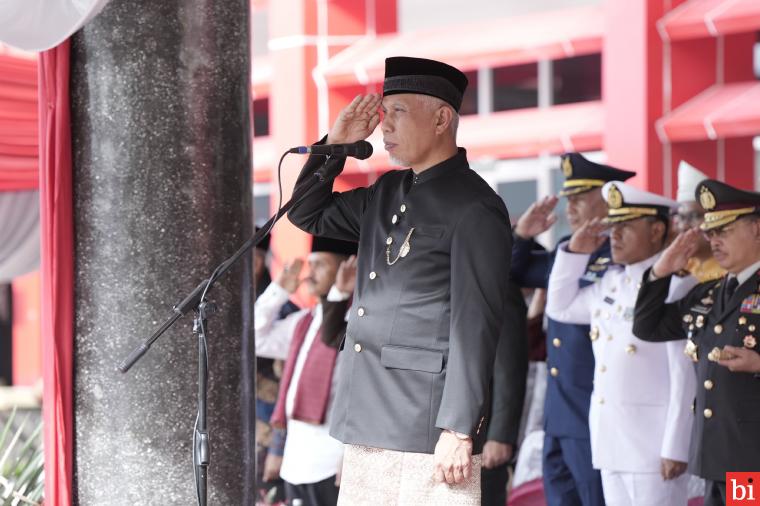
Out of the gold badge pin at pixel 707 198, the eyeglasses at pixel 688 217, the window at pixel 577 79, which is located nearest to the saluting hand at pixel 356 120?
the gold badge pin at pixel 707 198

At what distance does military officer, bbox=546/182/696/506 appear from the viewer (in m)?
4.32

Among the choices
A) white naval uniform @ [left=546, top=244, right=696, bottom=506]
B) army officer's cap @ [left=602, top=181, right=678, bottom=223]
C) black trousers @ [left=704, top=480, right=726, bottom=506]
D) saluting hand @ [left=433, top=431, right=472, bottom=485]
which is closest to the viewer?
saluting hand @ [left=433, top=431, right=472, bottom=485]

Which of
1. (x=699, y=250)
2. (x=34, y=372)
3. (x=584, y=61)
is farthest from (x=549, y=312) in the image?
(x=34, y=372)

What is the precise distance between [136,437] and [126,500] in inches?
6.6

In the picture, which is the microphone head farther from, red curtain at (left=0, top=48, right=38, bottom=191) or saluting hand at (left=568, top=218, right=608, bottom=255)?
red curtain at (left=0, top=48, right=38, bottom=191)

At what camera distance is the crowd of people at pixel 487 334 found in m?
2.83

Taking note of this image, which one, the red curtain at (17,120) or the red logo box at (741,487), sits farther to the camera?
the red curtain at (17,120)

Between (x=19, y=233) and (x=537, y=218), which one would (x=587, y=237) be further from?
(x=19, y=233)

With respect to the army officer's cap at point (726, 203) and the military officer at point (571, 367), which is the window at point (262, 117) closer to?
the military officer at point (571, 367)

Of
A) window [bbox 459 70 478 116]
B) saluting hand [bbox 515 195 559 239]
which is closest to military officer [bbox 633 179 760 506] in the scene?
saluting hand [bbox 515 195 559 239]

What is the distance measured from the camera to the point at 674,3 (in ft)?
29.6

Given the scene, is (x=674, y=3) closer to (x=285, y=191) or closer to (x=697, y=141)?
(x=697, y=141)

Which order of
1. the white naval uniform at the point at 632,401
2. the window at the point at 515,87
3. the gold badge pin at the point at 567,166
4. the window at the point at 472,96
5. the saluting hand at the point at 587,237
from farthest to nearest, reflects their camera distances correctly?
the window at the point at 472,96
the window at the point at 515,87
the gold badge pin at the point at 567,166
the saluting hand at the point at 587,237
the white naval uniform at the point at 632,401

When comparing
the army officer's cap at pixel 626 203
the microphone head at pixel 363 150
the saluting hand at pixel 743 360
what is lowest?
the saluting hand at pixel 743 360
